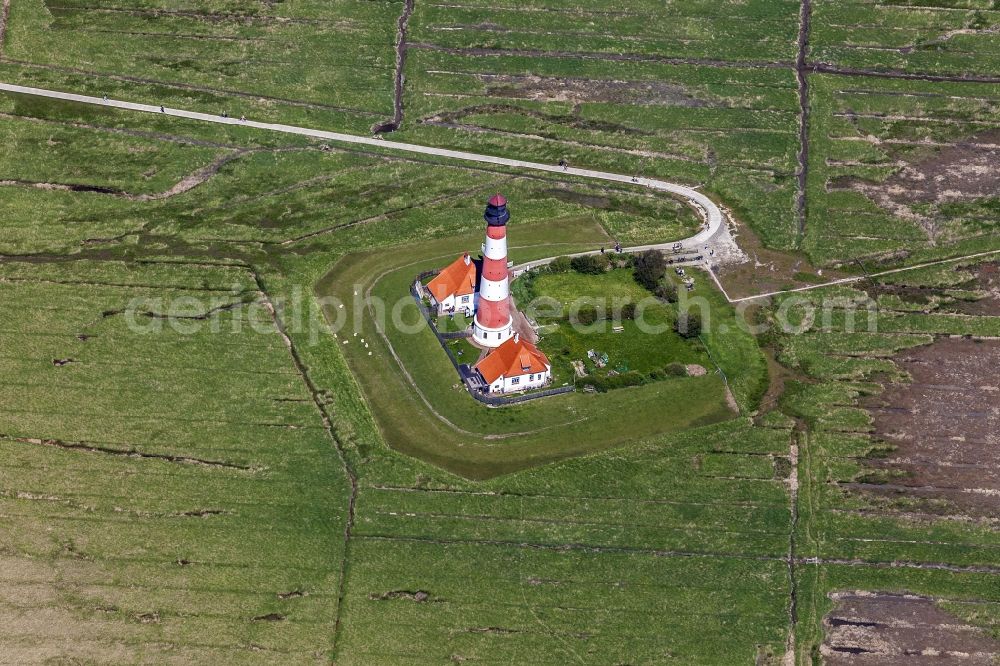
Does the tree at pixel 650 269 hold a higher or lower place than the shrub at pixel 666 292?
higher

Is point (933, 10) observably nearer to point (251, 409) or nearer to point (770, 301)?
point (770, 301)

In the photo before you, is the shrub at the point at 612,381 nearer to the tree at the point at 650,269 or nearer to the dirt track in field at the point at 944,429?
the tree at the point at 650,269

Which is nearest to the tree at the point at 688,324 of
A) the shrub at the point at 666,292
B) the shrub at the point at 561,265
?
the shrub at the point at 666,292

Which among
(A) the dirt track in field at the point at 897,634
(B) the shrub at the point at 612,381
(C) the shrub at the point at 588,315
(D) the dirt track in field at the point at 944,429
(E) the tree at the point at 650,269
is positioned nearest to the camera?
(A) the dirt track in field at the point at 897,634

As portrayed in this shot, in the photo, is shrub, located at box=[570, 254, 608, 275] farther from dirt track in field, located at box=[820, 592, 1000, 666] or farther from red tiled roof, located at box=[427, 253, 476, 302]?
dirt track in field, located at box=[820, 592, 1000, 666]

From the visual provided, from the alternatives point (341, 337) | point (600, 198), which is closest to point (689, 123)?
point (600, 198)

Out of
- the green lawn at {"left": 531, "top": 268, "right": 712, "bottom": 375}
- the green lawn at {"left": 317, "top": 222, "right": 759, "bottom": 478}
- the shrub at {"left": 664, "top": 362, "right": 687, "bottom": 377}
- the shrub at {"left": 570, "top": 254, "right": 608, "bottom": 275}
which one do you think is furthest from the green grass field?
the shrub at {"left": 570, "top": 254, "right": 608, "bottom": 275}

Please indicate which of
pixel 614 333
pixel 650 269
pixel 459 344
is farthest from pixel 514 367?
pixel 650 269

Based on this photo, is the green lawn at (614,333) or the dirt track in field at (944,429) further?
the green lawn at (614,333)

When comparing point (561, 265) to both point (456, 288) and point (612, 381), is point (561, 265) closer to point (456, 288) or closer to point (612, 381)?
point (456, 288)
